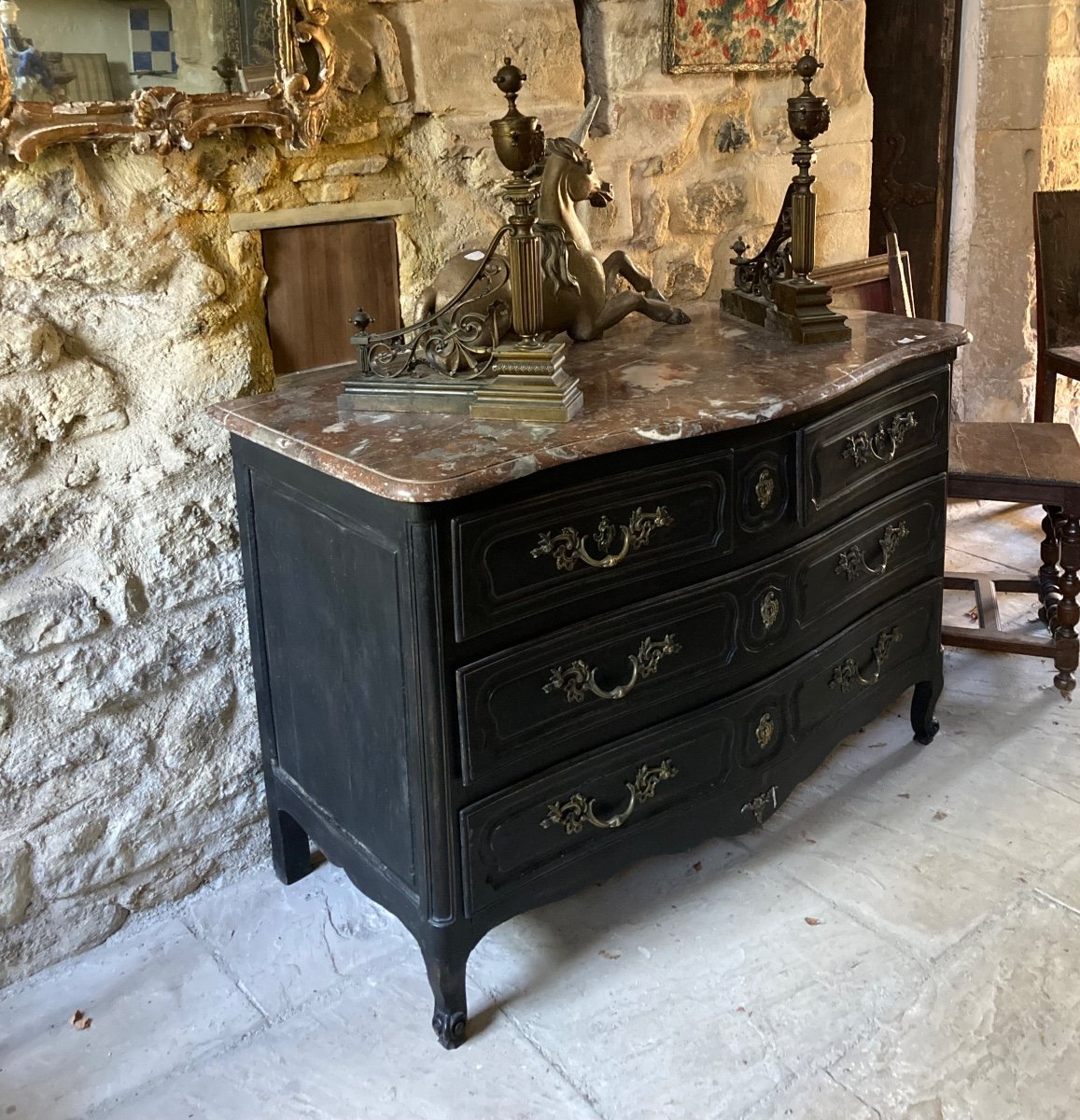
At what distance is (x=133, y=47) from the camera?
167 cm

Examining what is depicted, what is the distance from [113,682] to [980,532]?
8.94 ft

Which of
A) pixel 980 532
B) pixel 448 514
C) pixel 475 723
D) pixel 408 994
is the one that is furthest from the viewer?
pixel 980 532

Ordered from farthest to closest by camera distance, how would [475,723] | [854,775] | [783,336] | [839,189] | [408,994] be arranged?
[839,189] < [854,775] < [783,336] < [408,994] < [475,723]

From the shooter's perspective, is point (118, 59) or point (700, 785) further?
point (700, 785)

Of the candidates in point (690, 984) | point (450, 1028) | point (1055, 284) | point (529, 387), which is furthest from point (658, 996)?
point (1055, 284)

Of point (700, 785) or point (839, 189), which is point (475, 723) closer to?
point (700, 785)

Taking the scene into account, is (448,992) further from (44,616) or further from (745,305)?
(745,305)

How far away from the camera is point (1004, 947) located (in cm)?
196

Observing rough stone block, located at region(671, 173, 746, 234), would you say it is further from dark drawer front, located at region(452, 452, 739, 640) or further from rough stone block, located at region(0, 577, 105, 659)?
rough stone block, located at region(0, 577, 105, 659)

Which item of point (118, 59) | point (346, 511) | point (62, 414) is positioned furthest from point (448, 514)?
point (118, 59)

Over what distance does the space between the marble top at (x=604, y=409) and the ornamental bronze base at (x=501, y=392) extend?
18 mm

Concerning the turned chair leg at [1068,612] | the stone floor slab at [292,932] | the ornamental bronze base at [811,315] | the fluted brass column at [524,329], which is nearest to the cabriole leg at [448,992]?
the stone floor slab at [292,932]

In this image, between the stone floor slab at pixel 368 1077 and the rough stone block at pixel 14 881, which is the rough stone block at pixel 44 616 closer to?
the rough stone block at pixel 14 881

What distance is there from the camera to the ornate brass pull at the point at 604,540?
1600 millimetres
